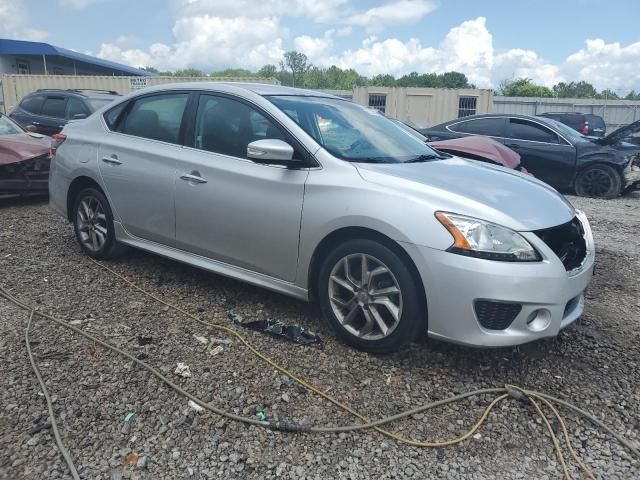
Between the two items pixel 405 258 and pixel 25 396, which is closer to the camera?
pixel 25 396

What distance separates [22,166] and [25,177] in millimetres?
151

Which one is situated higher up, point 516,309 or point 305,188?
point 305,188

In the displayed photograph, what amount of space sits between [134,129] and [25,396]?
2486mm

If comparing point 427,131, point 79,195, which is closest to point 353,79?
point 427,131

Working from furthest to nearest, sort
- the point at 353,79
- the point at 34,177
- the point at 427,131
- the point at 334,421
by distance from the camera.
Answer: the point at 353,79 → the point at 427,131 → the point at 34,177 → the point at 334,421

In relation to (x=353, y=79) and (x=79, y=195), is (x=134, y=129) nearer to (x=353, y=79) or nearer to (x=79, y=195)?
(x=79, y=195)

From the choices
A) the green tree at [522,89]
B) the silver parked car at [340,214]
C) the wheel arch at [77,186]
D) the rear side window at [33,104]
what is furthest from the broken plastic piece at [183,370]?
the green tree at [522,89]

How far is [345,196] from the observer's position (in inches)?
126

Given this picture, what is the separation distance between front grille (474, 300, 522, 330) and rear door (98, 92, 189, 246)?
2.40 metres

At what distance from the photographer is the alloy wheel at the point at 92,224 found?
475cm

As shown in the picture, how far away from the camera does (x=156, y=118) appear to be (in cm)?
437

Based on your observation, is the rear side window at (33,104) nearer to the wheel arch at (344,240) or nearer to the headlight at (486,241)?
the wheel arch at (344,240)

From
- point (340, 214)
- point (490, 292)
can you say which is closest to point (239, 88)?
point (340, 214)

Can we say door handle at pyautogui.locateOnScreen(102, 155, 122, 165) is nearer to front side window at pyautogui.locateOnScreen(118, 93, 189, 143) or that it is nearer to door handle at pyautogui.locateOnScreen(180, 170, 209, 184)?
front side window at pyautogui.locateOnScreen(118, 93, 189, 143)
